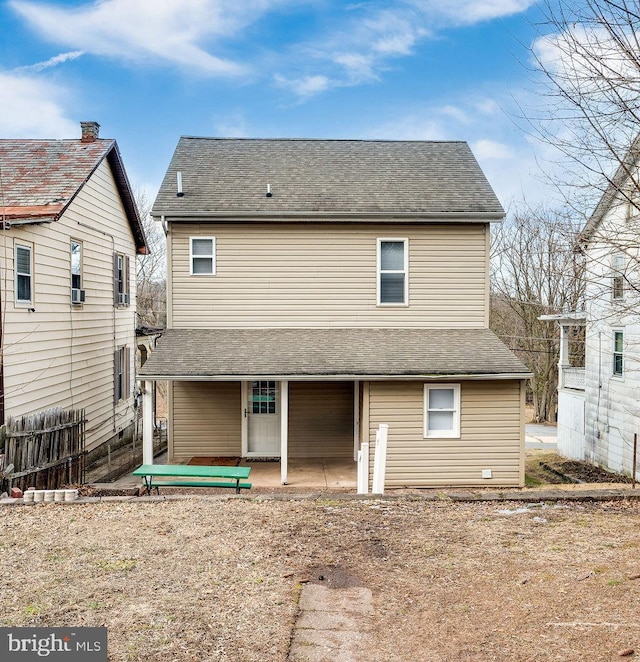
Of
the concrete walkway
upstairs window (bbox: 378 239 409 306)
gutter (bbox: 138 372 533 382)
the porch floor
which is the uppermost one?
upstairs window (bbox: 378 239 409 306)

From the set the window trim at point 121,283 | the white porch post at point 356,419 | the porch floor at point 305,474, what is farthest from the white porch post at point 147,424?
the window trim at point 121,283

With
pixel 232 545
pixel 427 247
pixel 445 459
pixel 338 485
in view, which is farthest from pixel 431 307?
pixel 232 545

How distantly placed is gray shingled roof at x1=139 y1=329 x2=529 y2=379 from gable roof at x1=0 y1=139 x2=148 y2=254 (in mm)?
3418

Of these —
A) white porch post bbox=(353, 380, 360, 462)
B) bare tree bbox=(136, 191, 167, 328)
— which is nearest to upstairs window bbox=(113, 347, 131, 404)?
white porch post bbox=(353, 380, 360, 462)

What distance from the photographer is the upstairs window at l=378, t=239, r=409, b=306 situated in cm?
1262

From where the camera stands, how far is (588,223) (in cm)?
710

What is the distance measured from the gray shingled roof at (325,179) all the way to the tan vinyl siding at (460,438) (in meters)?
3.90

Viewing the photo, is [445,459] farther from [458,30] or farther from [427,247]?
[458,30]

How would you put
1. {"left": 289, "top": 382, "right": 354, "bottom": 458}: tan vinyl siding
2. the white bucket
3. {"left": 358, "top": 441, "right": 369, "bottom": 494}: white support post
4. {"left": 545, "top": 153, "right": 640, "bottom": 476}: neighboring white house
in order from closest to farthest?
the white bucket, {"left": 358, "top": 441, "right": 369, "bottom": 494}: white support post, {"left": 289, "top": 382, "right": 354, "bottom": 458}: tan vinyl siding, {"left": 545, "top": 153, "right": 640, "bottom": 476}: neighboring white house

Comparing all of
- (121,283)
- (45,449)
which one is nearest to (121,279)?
(121,283)

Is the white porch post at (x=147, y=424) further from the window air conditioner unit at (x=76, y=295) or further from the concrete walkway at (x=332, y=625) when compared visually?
the concrete walkway at (x=332, y=625)

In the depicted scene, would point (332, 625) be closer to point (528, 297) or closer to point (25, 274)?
point (25, 274)

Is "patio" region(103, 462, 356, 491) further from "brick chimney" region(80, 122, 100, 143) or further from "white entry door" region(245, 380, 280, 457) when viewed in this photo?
"brick chimney" region(80, 122, 100, 143)

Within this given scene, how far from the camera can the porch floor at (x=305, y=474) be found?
→ 1087 cm
